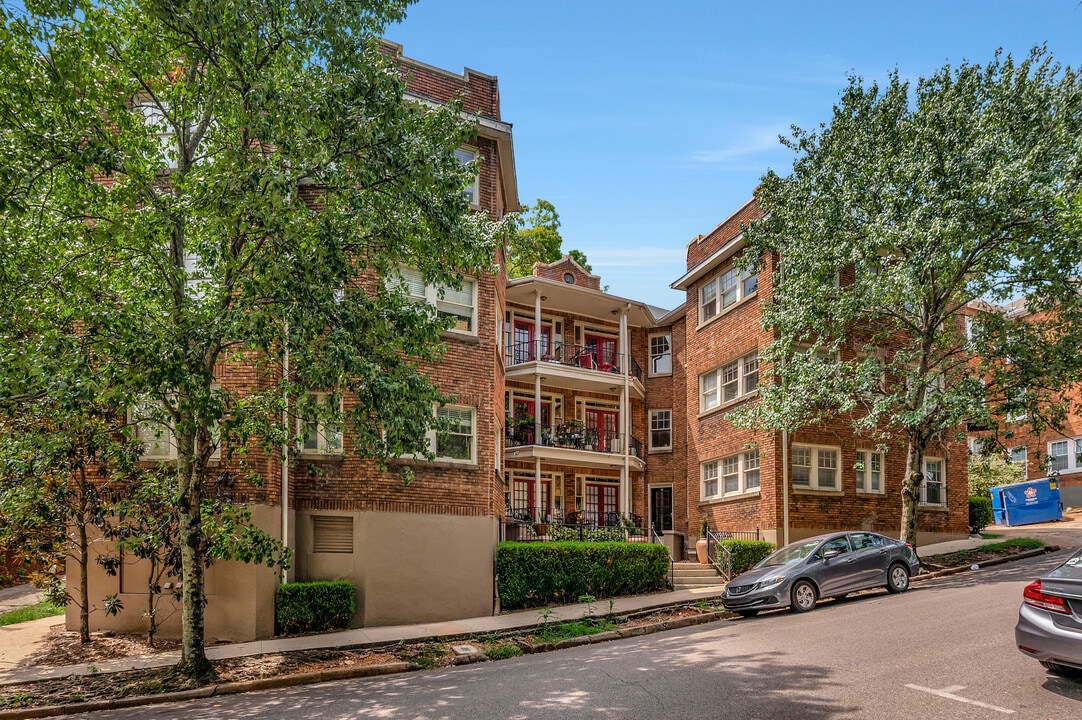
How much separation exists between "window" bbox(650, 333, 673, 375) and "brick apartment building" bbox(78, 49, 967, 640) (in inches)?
2.5

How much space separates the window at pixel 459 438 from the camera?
58.4 ft

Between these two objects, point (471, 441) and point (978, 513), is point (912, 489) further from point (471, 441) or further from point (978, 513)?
point (471, 441)

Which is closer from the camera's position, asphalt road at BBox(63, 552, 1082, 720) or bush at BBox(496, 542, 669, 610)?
asphalt road at BBox(63, 552, 1082, 720)

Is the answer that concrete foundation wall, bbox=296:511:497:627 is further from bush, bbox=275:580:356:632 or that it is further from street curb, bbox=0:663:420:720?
street curb, bbox=0:663:420:720

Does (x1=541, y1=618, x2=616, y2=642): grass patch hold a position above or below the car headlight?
below

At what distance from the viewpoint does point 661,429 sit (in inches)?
1202

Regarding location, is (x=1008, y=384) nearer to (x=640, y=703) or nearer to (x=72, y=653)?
(x=640, y=703)

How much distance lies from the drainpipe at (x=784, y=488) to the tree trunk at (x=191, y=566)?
1525 centimetres

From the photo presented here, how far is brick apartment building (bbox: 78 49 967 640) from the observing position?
1616 centimetres

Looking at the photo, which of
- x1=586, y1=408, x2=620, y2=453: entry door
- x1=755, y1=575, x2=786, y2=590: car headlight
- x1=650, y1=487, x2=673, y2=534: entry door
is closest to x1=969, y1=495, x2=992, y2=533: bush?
x1=650, y1=487, x2=673, y2=534: entry door

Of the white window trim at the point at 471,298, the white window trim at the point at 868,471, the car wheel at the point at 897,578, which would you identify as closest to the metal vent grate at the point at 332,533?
the white window trim at the point at 471,298

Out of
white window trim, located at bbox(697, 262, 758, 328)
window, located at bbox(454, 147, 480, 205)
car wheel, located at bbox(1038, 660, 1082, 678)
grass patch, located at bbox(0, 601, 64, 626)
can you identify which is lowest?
A: grass patch, located at bbox(0, 601, 64, 626)

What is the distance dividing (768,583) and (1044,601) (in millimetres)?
7261

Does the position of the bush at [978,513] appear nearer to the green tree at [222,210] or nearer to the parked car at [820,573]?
the parked car at [820,573]
